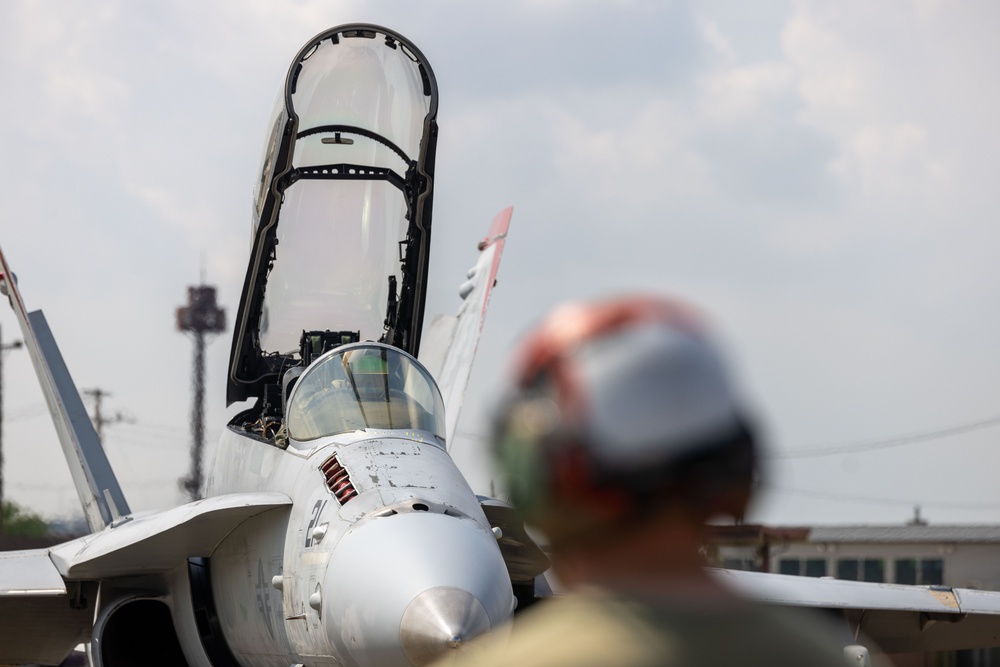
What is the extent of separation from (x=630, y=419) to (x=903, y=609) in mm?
11347

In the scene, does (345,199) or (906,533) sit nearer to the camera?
(345,199)

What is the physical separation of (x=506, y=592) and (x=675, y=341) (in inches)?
207

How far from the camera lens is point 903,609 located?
12.0 metres

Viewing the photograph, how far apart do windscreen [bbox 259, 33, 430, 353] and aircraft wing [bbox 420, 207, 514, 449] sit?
5.10 feet

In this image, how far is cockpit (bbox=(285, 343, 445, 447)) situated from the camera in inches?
333

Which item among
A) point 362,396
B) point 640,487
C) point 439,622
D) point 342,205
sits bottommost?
point 439,622

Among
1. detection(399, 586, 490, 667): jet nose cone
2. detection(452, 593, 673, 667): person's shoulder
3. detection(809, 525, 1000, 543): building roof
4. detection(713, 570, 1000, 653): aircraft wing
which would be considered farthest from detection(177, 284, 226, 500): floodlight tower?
detection(452, 593, 673, 667): person's shoulder

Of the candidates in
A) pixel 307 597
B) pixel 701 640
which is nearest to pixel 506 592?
pixel 307 597

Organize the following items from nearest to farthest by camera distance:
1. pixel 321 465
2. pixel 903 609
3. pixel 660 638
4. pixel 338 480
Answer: pixel 660 638 < pixel 338 480 < pixel 321 465 < pixel 903 609

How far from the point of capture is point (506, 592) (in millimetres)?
6746

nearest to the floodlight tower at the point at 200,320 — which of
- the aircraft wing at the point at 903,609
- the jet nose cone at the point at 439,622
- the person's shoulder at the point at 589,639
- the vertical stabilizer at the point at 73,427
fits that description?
the vertical stabilizer at the point at 73,427

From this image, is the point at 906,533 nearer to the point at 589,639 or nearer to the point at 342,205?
the point at 342,205

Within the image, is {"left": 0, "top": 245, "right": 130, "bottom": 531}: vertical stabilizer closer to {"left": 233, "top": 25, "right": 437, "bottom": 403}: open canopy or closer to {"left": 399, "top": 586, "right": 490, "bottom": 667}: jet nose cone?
{"left": 233, "top": 25, "right": 437, "bottom": 403}: open canopy

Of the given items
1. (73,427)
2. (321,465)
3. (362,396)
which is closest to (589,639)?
(321,465)
